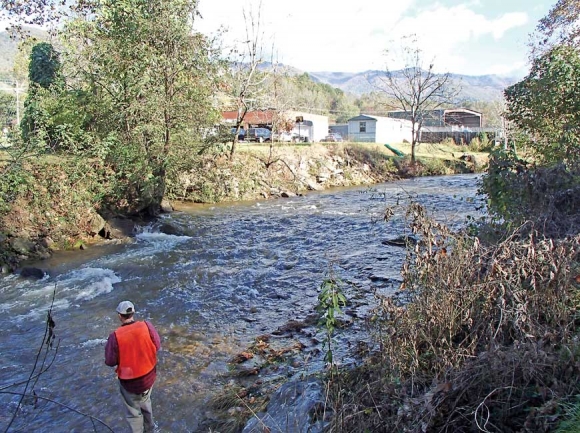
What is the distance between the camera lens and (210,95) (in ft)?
70.7

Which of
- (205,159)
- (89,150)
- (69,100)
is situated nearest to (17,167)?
(89,150)

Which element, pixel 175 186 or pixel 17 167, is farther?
pixel 175 186

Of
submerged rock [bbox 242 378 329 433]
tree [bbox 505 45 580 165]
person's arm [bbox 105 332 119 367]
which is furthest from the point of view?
tree [bbox 505 45 580 165]

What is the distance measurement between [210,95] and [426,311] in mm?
18936

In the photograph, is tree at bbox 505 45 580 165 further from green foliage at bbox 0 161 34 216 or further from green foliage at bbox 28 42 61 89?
green foliage at bbox 28 42 61 89

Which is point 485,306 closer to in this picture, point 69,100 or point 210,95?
point 210,95

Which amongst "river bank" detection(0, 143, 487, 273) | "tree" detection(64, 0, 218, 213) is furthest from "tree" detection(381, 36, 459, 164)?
"tree" detection(64, 0, 218, 213)

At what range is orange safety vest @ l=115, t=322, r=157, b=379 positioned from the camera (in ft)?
17.9

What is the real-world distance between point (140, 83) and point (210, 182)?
348 inches

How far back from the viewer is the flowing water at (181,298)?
6.46 meters

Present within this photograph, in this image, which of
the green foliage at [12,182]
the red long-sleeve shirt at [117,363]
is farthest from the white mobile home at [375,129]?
the red long-sleeve shirt at [117,363]

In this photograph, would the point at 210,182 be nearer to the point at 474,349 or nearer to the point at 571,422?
the point at 474,349

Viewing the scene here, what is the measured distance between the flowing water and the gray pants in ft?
1.01

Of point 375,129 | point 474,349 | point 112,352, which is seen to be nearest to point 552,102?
point 474,349
